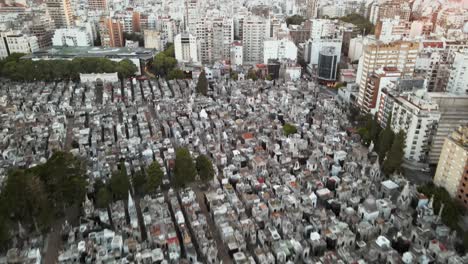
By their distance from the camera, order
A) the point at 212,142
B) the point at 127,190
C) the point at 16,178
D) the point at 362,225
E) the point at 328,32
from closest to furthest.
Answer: the point at 16,178, the point at 362,225, the point at 127,190, the point at 212,142, the point at 328,32

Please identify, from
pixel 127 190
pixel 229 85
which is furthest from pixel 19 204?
pixel 229 85

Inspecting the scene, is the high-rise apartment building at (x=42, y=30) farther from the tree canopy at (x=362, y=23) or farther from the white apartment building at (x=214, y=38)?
the tree canopy at (x=362, y=23)

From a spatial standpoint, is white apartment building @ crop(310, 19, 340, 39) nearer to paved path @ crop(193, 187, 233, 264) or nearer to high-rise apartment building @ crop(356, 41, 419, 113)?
high-rise apartment building @ crop(356, 41, 419, 113)

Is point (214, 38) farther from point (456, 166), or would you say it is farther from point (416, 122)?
point (456, 166)

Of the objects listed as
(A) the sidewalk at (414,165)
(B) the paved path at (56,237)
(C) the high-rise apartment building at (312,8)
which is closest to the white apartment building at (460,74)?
(A) the sidewalk at (414,165)

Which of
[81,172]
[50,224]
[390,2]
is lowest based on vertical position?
[50,224]

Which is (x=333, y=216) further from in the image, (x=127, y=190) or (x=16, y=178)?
(x=16, y=178)

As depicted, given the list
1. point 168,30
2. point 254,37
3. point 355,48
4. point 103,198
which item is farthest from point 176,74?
point 103,198

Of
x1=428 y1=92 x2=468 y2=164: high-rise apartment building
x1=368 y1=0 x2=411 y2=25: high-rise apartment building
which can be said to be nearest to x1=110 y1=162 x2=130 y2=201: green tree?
x1=428 y1=92 x2=468 y2=164: high-rise apartment building
